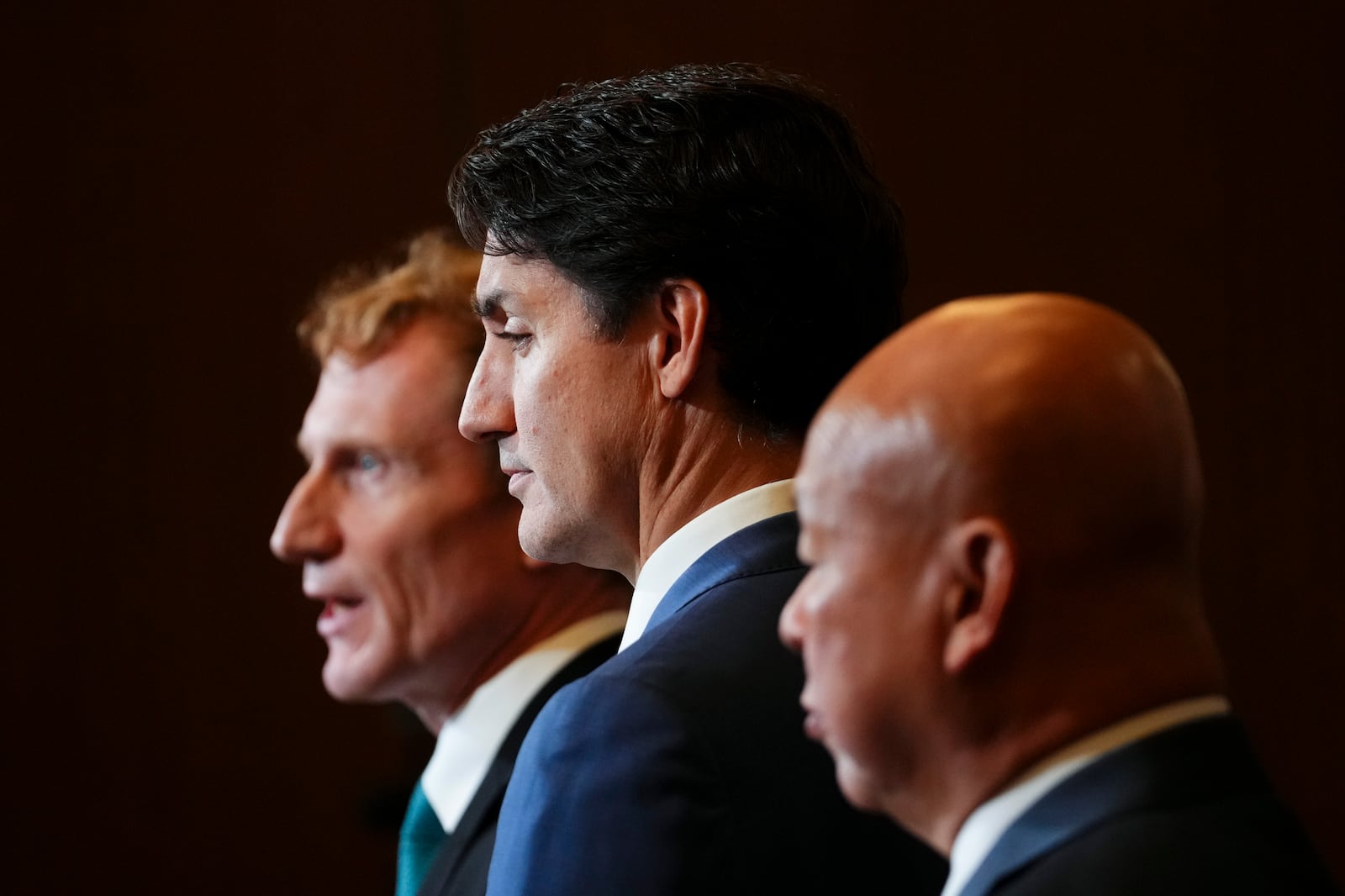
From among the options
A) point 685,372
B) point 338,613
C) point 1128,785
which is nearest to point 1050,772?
point 1128,785

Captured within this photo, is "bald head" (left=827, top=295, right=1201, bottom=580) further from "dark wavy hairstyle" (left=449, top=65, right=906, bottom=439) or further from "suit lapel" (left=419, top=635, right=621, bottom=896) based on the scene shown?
"suit lapel" (left=419, top=635, right=621, bottom=896)

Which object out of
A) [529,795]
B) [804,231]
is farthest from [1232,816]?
[804,231]

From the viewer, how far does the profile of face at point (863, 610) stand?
0.89m

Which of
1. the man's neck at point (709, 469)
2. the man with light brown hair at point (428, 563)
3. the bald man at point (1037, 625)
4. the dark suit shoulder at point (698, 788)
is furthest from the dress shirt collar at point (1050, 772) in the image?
the man with light brown hair at point (428, 563)

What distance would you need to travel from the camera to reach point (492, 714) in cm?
214

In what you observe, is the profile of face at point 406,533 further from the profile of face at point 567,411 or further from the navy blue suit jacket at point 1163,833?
the navy blue suit jacket at point 1163,833

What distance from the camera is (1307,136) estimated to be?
10.8 ft

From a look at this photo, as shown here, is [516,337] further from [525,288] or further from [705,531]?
[705,531]

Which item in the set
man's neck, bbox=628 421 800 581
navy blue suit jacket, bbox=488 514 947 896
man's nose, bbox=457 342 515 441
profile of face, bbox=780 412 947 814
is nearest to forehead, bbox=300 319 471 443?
man's nose, bbox=457 342 515 441

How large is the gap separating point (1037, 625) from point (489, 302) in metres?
0.80

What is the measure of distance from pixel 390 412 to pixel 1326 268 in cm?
205

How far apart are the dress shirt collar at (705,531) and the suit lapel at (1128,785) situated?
21.5 inches

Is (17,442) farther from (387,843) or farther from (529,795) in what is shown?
(529,795)

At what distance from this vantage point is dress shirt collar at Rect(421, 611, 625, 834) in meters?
2.12
